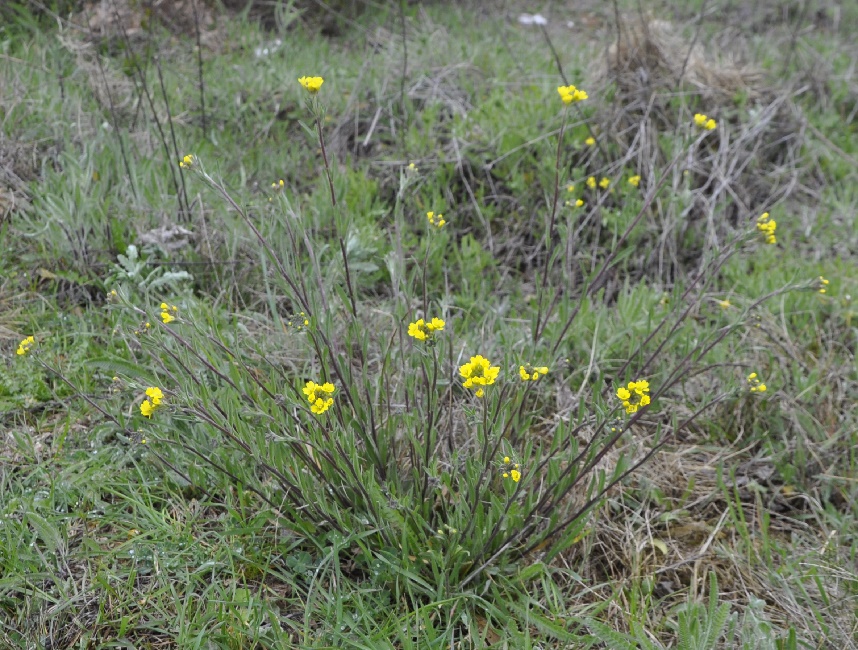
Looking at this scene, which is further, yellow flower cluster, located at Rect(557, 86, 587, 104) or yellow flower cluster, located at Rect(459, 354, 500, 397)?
yellow flower cluster, located at Rect(557, 86, 587, 104)

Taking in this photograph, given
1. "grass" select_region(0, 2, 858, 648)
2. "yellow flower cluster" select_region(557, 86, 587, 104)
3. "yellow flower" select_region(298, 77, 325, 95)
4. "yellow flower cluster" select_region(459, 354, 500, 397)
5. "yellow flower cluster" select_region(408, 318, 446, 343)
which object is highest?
"yellow flower" select_region(298, 77, 325, 95)

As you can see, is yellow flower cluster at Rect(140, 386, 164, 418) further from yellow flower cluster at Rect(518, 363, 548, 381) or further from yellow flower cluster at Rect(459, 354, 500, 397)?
yellow flower cluster at Rect(518, 363, 548, 381)

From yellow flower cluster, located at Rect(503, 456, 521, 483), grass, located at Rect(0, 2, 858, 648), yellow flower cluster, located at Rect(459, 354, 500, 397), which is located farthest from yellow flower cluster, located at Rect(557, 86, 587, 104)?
yellow flower cluster, located at Rect(503, 456, 521, 483)

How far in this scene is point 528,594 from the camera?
1887 mm

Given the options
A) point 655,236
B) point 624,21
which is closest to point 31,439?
point 655,236

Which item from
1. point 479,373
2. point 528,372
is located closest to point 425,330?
point 479,373

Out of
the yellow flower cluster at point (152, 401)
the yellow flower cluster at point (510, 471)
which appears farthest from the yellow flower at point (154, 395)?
the yellow flower cluster at point (510, 471)

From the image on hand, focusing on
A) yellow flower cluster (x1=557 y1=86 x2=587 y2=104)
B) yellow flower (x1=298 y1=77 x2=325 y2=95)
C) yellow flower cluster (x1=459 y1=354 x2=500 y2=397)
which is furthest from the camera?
yellow flower cluster (x1=557 y1=86 x2=587 y2=104)

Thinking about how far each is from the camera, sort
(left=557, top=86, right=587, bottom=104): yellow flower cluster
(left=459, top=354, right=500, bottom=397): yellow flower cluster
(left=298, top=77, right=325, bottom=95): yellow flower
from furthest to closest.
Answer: (left=557, top=86, right=587, bottom=104): yellow flower cluster → (left=298, top=77, right=325, bottom=95): yellow flower → (left=459, top=354, right=500, bottom=397): yellow flower cluster

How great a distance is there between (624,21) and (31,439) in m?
3.90

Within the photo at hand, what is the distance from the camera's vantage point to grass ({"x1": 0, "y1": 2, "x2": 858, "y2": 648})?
1.83 m

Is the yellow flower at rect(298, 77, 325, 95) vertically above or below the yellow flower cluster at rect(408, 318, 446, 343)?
above

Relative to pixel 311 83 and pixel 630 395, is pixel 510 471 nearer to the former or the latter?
pixel 630 395

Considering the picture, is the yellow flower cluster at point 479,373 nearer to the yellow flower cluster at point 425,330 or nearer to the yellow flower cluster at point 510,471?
the yellow flower cluster at point 425,330
